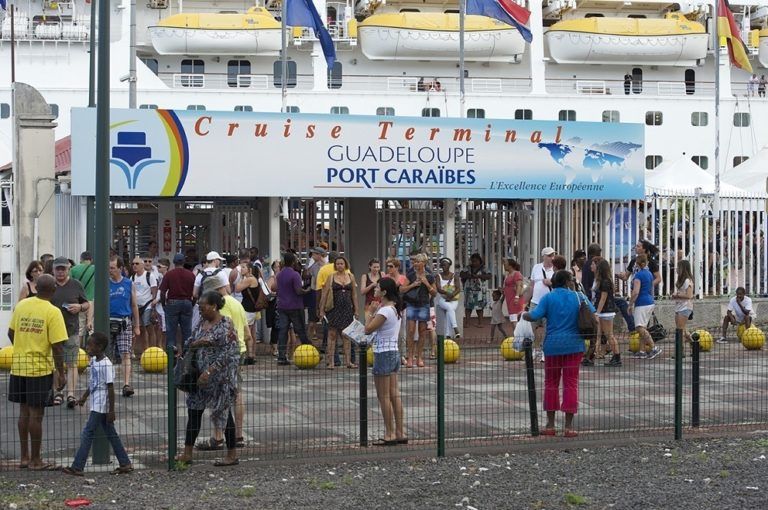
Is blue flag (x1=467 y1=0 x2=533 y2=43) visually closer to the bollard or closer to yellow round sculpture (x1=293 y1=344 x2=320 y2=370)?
yellow round sculpture (x1=293 y1=344 x2=320 y2=370)

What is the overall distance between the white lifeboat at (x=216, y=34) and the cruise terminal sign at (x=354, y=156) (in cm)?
2212

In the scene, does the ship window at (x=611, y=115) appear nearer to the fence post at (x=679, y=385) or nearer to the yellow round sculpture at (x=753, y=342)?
the yellow round sculpture at (x=753, y=342)

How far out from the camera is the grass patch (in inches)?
338

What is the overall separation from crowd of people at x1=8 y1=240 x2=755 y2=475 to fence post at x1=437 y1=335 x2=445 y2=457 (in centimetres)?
45

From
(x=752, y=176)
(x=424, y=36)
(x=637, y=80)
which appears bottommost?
(x=752, y=176)

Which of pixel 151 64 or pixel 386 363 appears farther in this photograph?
pixel 151 64

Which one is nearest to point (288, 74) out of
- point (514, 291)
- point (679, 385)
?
point (514, 291)

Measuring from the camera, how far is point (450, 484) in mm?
9172

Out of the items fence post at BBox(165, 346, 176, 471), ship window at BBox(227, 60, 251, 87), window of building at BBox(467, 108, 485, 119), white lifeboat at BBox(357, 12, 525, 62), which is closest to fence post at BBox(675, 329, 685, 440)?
fence post at BBox(165, 346, 176, 471)

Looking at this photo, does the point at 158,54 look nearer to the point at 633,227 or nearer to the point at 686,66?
the point at 686,66

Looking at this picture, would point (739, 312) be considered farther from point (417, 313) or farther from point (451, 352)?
point (451, 352)

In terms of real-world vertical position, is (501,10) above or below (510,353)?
above

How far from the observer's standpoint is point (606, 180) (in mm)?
20641

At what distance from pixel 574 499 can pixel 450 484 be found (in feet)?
3.32
